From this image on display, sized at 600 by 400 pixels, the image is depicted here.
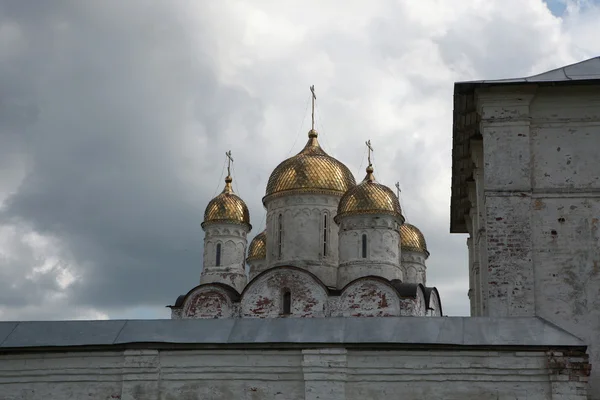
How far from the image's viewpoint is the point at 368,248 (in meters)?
27.7

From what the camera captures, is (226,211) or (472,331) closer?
(472,331)

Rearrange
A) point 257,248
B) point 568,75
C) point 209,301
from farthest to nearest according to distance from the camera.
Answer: point 257,248 → point 209,301 → point 568,75

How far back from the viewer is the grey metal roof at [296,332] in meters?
9.56

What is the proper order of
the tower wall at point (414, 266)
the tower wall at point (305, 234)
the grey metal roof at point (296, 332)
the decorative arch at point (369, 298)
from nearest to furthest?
1. the grey metal roof at point (296, 332)
2. the decorative arch at point (369, 298)
3. the tower wall at point (305, 234)
4. the tower wall at point (414, 266)

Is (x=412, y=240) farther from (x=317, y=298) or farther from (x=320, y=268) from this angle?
(x=317, y=298)

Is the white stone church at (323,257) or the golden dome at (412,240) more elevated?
the golden dome at (412,240)

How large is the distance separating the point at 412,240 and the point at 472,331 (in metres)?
24.8

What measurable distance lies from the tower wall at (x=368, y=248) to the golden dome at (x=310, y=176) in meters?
1.68

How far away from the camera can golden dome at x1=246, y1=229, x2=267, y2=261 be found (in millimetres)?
33062

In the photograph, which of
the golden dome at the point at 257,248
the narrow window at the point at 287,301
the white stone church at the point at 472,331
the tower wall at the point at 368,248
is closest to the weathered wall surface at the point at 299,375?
the white stone church at the point at 472,331

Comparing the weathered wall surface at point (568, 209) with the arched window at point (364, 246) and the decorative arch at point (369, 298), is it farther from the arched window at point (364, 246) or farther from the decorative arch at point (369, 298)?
the arched window at point (364, 246)

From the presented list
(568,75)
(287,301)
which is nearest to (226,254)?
(287,301)

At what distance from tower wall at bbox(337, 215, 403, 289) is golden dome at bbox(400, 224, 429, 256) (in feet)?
20.1

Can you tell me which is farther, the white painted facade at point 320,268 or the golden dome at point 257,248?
the golden dome at point 257,248
